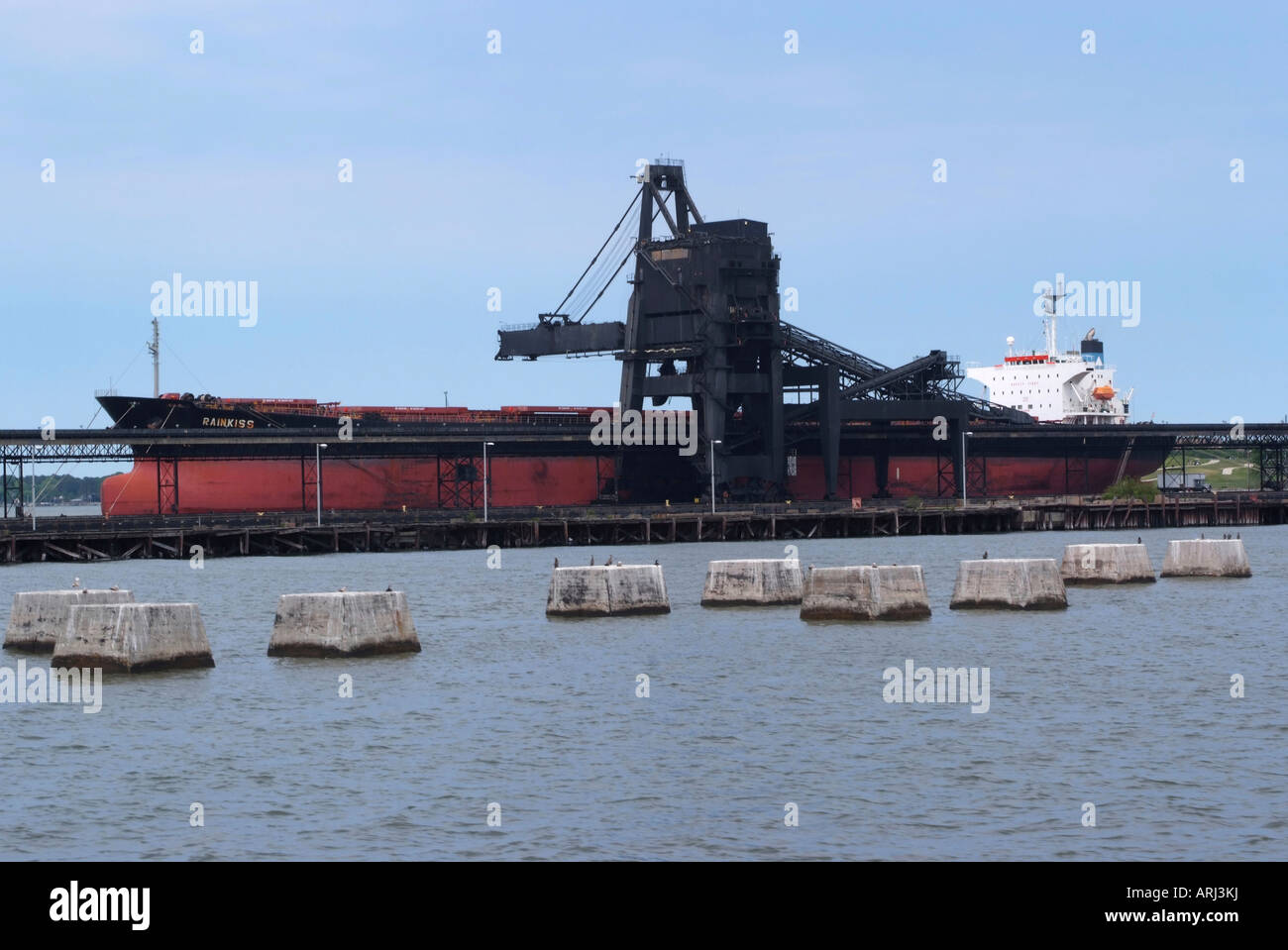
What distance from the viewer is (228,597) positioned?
5925 centimetres

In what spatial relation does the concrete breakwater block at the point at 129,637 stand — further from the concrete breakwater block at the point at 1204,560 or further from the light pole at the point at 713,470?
the light pole at the point at 713,470

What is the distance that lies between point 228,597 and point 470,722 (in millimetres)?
31175

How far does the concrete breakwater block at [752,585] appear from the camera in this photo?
1923 inches

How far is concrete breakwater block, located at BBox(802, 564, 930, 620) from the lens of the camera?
4381cm

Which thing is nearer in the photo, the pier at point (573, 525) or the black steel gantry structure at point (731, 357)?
the pier at point (573, 525)

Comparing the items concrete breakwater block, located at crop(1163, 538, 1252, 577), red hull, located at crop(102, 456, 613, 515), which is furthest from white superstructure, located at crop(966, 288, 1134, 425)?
concrete breakwater block, located at crop(1163, 538, 1252, 577)

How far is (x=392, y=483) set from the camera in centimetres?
10106

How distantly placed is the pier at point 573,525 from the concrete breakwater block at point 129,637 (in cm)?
3818

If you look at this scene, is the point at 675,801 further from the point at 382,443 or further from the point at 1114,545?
the point at 382,443

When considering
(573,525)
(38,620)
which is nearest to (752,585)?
(38,620)

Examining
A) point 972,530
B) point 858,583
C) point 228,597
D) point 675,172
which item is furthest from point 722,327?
point 858,583

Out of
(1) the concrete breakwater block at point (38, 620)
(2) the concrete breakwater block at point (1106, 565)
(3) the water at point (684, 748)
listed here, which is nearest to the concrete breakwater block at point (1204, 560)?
(2) the concrete breakwater block at point (1106, 565)
